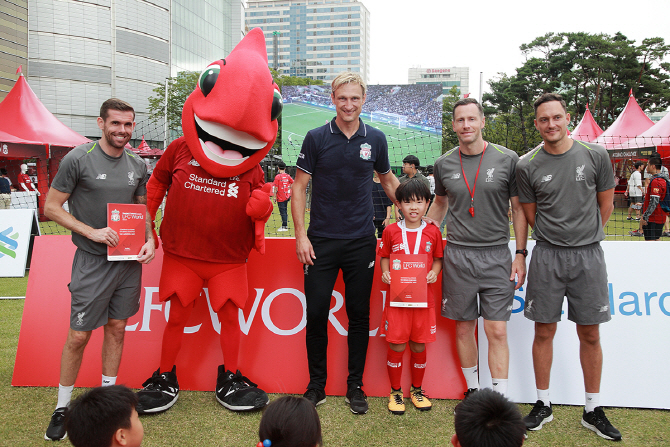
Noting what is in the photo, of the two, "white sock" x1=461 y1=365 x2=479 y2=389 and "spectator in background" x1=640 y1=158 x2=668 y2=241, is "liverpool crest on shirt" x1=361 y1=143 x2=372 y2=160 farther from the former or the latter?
"spectator in background" x1=640 y1=158 x2=668 y2=241

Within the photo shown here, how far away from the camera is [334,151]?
3.21 metres

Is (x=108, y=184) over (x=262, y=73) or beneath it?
beneath

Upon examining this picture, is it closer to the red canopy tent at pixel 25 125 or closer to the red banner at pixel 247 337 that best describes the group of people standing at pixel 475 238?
the red banner at pixel 247 337

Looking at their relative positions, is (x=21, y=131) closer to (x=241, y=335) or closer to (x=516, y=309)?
(x=241, y=335)

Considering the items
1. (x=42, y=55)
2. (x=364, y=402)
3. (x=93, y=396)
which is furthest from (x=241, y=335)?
(x=42, y=55)

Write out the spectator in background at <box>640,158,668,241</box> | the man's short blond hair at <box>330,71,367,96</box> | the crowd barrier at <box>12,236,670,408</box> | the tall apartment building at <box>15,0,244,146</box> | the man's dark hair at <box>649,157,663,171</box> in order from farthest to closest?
the tall apartment building at <box>15,0,244,146</box>, the man's dark hair at <box>649,157,663,171</box>, the spectator in background at <box>640,158,668,241</box>, the crowd barrier at <box>12,236,670,408</box>, the man's short blond hair at <box>330,71,367,96</box>

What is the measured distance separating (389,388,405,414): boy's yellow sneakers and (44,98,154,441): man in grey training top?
76.8 inches

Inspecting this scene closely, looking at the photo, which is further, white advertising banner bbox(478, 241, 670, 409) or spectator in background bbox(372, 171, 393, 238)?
spectator in background bbox(372, 171, 393, 238)

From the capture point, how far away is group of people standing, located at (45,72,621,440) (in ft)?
9.70

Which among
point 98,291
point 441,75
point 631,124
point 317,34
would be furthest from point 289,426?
point 441,75

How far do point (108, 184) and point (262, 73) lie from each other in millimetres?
1266

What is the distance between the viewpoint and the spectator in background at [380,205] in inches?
342

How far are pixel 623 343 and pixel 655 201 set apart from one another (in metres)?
7.19

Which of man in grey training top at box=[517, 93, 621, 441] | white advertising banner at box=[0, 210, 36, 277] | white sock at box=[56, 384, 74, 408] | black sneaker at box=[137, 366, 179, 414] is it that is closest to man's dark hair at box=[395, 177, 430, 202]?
man in grey training top at box=[517, 93, 621, 441]
